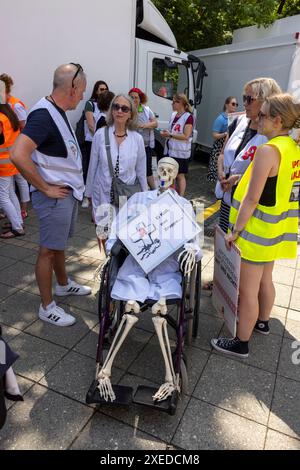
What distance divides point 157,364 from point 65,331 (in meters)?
0.79

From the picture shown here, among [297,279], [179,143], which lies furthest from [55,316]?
[179,143]

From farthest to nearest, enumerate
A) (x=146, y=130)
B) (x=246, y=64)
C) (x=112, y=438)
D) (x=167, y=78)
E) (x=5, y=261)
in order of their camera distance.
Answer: (x=246, y=64) → (x=167, y=78) → (x=146, y=130) → (x=5, y=261) → (x=112, y=438)

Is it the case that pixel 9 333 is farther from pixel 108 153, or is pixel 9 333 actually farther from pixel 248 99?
pixel 248 99

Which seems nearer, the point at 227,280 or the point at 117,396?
Answer: the point at 117,396

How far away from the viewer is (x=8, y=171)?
14.1 ft

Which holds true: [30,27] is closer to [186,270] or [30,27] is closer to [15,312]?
[15,312]

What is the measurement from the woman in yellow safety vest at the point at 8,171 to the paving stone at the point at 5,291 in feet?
4.21

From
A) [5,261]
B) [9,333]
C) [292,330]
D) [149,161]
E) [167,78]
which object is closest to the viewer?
[9,333]

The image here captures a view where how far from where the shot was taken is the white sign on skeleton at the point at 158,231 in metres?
2.34

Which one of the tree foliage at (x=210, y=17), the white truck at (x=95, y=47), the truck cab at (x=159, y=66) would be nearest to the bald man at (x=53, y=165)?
the white truck at (x=95, y=47)

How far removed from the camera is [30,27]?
191 inches

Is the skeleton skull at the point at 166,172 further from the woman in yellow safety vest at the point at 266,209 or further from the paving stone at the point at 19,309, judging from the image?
the paving stone at the point at 19,309
